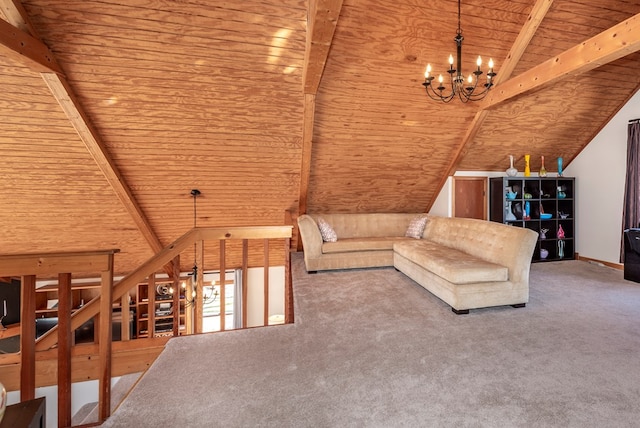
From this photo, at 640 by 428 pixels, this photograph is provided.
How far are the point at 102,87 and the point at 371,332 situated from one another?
3250 mm

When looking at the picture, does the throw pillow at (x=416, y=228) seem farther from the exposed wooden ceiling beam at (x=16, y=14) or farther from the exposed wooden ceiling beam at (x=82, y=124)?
the exposed wooden ceiling beam at (x=16, y=14)

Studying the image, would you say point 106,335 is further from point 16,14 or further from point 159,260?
point 16,14

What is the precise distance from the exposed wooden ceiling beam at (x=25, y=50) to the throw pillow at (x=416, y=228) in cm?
444

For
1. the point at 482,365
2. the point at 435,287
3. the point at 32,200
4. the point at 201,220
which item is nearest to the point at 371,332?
the point at 482,365

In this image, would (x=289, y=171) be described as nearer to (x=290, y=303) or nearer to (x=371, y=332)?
(x=290, y=303)

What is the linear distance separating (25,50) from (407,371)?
3.42 meters

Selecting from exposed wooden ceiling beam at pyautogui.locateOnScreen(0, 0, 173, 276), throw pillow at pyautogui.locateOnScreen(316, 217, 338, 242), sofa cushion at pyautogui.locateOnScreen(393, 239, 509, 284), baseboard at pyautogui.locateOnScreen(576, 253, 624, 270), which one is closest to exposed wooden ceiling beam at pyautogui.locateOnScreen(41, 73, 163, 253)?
exposed wooden ceiling beam at pyautogui.locateOnScreen(0, 0, 173, 276)

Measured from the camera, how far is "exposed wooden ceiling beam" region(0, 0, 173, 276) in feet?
7.59

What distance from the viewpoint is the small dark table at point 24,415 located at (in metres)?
0.98

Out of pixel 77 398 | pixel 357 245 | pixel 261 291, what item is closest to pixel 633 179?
pixel 357 245

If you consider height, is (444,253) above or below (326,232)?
below

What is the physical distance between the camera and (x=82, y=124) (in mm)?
3090

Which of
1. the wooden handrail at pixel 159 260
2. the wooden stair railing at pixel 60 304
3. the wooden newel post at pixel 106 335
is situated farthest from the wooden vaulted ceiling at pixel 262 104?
the wooden newel post at pixel 106 335

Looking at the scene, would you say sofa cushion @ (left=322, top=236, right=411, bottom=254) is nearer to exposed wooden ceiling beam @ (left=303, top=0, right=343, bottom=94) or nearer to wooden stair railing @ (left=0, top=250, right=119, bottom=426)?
exposed wooden ceiling beam @ (left=303, top=0, right=343, bottom=94)
